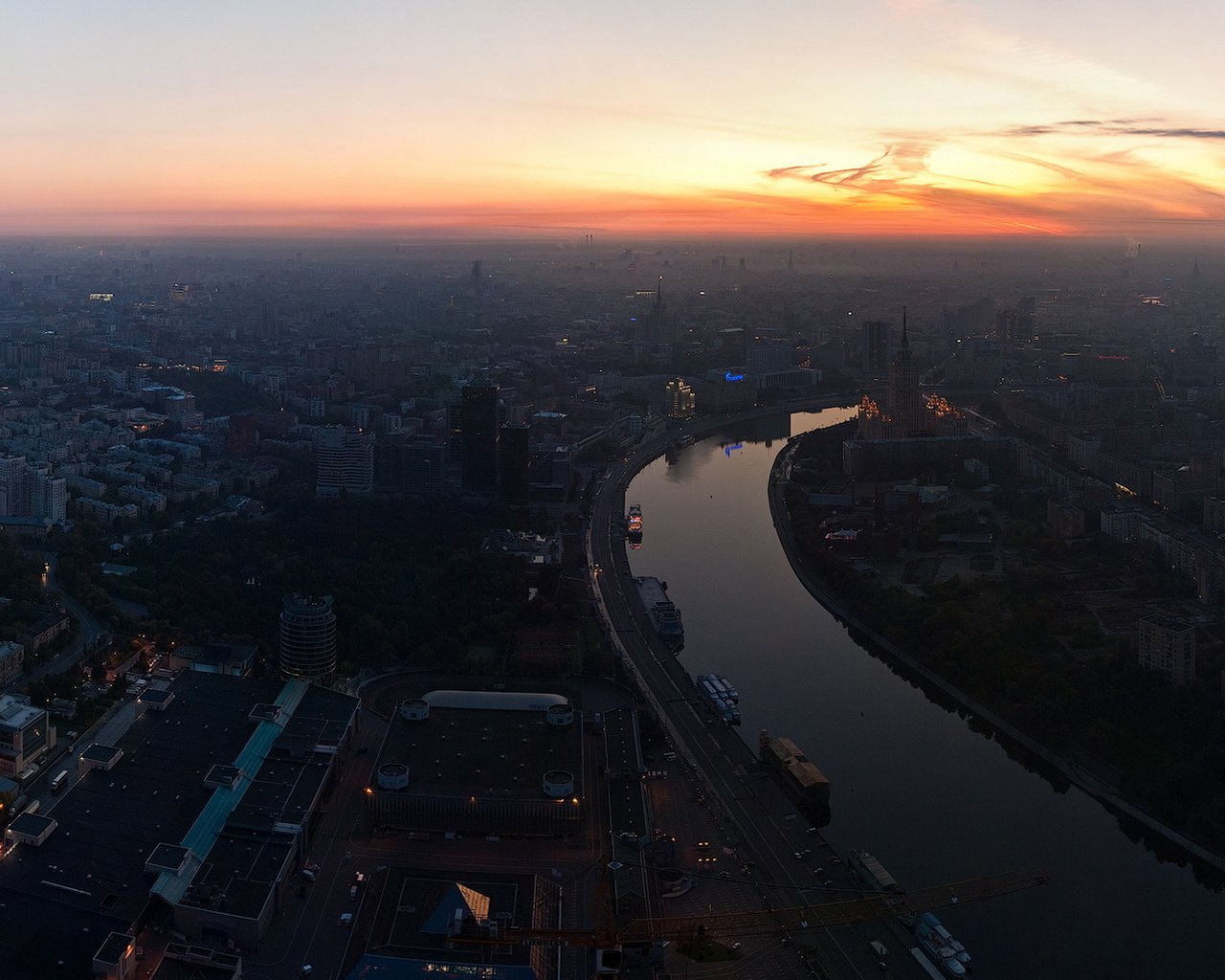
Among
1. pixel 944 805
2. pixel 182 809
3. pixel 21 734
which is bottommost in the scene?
pixel 944 805

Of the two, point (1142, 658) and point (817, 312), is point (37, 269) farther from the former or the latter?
point (1142, 658)

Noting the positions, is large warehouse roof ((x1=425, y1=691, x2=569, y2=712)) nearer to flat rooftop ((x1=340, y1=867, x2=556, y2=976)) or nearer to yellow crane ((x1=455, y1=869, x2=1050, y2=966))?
flat rooftop ((x1=340, y1=867, x2=556, y2=976))

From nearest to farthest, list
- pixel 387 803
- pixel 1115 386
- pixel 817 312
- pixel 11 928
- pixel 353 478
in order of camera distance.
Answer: pixel 11 928, pixel 387 803, pixel 353 478, pixel 1115 386, pixel 817 312

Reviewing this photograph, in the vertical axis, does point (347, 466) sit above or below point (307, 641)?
above

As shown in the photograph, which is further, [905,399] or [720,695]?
[905,399]

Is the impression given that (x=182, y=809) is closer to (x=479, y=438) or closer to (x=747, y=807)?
(x=747, y=807)

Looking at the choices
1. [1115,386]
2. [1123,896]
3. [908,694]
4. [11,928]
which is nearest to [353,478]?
[908,694]

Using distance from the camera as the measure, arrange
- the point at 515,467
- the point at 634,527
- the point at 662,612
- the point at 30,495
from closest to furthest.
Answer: the point at 662,612
the point at 30,495
the point at 634,527
the point at 515,467

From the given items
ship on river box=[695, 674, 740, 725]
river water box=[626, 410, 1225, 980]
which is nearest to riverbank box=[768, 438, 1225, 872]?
river water box=[626, 410, 1225, 980]

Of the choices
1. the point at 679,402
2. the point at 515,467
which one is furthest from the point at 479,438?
the point at 679,402
